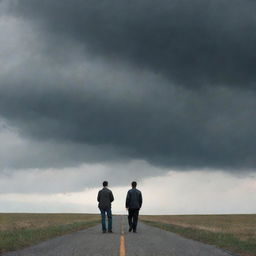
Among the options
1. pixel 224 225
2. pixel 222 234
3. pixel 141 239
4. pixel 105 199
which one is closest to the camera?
pixel 141 239

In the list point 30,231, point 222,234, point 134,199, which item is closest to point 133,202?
point 134,199

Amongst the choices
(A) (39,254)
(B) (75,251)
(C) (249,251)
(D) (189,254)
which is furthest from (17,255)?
(C) (249,251)

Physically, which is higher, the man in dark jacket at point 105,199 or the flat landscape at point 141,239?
the man in dark jacket at point 105,199

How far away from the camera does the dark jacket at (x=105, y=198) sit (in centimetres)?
2258

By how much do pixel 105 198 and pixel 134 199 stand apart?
153cm

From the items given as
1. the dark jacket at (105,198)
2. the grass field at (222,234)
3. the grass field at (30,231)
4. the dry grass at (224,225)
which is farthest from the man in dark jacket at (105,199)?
the dry grass at (224,225)

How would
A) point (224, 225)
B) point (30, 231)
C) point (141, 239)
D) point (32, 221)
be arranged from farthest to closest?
point (32, 221) < point (224, 225) < point (30, 231) < point (141, 239)

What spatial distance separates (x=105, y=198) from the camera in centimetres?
2270

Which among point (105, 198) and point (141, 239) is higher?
point (105, 198)

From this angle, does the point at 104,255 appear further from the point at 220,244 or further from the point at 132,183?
the point at 132,183

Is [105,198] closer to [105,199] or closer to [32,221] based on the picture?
[105,199]

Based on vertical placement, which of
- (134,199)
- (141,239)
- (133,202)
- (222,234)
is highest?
(134,199)

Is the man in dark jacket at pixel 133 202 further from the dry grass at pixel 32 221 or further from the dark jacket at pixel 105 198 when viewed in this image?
the dry grass at pixel 32 221

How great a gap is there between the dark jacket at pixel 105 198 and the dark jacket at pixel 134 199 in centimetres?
90
